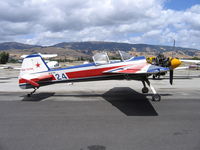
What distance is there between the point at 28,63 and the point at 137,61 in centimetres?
593

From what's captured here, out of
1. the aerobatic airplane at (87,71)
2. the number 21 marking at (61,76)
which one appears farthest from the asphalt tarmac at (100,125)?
the number 21 marking at (61,76)

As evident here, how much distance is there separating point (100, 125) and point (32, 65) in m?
6.06

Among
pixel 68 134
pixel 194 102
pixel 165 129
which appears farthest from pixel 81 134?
pixel 194 102

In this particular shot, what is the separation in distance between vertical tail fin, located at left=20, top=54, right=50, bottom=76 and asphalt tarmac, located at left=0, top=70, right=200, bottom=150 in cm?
184

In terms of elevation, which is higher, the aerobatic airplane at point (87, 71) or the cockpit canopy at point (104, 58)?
the cockpit canopy at point (104, 58)

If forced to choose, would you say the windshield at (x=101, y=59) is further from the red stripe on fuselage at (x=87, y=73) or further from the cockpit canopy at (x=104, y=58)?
the red stripe on fuselage at (x=87, y=73)

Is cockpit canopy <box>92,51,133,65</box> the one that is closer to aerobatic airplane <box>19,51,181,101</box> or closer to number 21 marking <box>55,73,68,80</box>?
aerobatic airplane <box>19,51,181,101</box>

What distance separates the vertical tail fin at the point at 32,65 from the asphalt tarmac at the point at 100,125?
6.03ft

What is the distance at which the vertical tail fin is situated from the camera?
33.1 feet

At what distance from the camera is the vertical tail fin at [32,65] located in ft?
33.1

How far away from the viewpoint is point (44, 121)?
6328 mm

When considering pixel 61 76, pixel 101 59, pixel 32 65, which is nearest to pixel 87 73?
pixel 101 59

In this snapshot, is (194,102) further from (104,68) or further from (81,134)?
(81,134)

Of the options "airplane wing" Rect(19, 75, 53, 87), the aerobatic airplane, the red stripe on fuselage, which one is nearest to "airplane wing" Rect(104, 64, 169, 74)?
the aerobatic airplane
